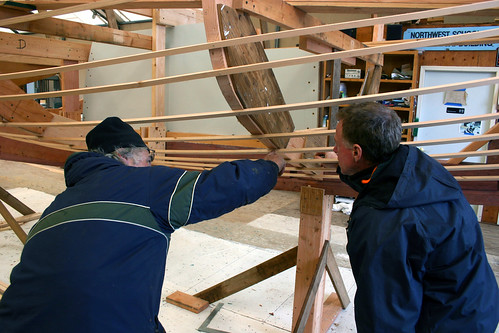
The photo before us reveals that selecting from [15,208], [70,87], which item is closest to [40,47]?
[70,87]

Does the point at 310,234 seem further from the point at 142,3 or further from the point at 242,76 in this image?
the point at 142,3

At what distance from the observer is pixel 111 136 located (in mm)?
1419

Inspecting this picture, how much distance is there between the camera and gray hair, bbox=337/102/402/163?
1.20 meters

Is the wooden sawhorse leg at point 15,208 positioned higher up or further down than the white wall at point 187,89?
further down

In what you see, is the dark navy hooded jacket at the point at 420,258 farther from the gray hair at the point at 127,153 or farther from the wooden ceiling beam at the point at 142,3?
the wooden ceiling beam at the point at 142,3

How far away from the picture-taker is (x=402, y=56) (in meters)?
4.73

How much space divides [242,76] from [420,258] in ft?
2.76

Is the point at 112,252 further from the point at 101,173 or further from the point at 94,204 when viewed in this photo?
the point at 101,173

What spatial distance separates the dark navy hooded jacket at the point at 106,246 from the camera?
1145mm

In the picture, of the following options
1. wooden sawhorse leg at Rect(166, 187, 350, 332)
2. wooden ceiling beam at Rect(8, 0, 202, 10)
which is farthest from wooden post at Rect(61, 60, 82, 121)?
wooden sawhorse leg at Rect(166, 187, 350, 332)

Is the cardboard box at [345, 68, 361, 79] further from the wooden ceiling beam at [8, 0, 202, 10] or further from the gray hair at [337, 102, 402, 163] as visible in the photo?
the gray hair at [337, 102, 402, 163]

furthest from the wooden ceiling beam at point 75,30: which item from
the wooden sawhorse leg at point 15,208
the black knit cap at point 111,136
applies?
the wooden sawhorse leg at point 15,208

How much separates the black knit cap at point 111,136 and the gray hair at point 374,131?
768 mm

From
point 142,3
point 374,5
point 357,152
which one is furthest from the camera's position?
point 142,3
